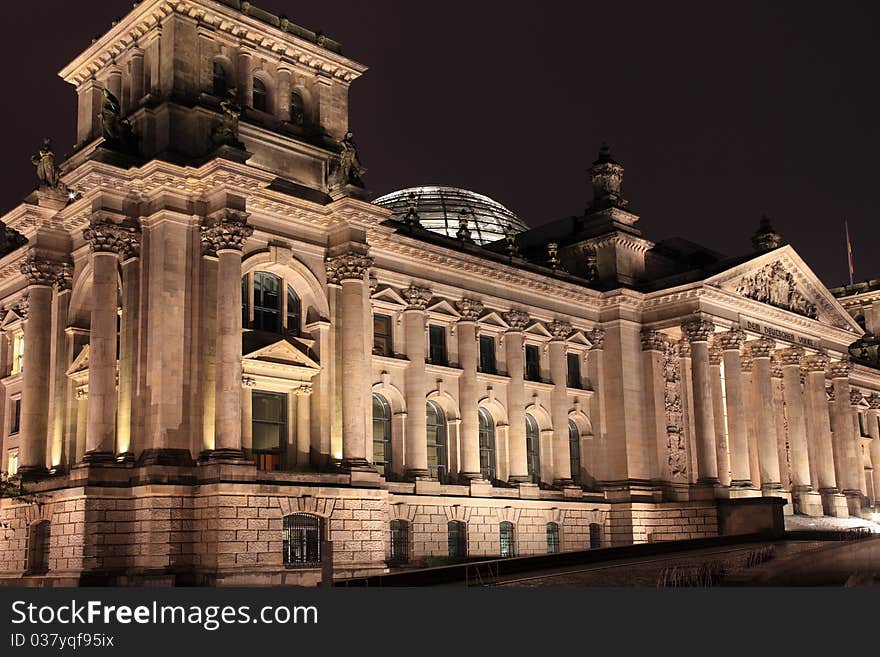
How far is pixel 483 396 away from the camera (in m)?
57.3

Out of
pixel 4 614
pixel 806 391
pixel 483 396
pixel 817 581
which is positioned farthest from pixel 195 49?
pixel 806 391

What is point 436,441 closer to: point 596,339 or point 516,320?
point 516,320

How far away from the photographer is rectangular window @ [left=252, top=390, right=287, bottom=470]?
45031mm

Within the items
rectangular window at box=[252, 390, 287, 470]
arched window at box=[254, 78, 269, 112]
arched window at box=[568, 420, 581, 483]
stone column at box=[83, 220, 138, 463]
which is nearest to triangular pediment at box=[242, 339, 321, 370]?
rectangular window at box=[252, 390, 287, 470]

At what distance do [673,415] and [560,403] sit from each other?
7845 millimetres

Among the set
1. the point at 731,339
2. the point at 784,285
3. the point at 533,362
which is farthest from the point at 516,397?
the point at 784,285

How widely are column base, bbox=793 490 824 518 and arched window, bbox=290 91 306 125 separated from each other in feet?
133

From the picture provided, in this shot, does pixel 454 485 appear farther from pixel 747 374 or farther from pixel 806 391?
pixel 806 391

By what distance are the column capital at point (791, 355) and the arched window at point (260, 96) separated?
127ft

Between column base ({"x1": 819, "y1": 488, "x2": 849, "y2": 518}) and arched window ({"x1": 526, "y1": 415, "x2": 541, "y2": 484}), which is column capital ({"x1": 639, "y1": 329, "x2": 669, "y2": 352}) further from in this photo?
column base ({"x1": 819, "y1": 488, "x2": 849, "y2": 518})

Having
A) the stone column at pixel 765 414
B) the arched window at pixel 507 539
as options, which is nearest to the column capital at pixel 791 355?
the stone column at pixel 765 414

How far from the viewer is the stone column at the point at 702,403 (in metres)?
61.5

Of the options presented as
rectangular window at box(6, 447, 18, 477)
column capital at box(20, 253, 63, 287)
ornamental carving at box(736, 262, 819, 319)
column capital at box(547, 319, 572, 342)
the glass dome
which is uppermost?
the glass dome

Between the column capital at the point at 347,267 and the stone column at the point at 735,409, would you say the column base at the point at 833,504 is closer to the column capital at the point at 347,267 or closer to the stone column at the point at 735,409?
the stone column at the point at 735,409
